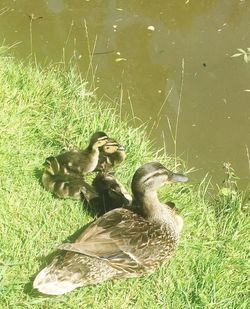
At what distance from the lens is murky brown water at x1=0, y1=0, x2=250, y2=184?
5.09 meters

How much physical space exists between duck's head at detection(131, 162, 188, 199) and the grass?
49cm

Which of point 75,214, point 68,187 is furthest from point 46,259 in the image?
point 68,187

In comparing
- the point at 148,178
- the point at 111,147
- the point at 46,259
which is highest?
the point at 148,178

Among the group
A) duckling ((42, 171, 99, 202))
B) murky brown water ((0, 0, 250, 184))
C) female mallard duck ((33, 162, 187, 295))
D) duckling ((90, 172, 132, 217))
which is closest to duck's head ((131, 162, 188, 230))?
female mallard duck ((33, 162, 187, 295))

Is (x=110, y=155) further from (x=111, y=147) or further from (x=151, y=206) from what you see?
(x=151, y=206)

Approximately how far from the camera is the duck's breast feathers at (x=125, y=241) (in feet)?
12.1

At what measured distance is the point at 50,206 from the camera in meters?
4.16

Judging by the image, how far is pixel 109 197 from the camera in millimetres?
4211

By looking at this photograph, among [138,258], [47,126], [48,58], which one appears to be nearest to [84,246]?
[138,258]

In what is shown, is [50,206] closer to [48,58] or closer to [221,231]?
[221,231]

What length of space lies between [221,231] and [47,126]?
158 centimetres

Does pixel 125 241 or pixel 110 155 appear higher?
pixel 110 155

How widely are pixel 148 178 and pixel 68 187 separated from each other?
609 millimetres

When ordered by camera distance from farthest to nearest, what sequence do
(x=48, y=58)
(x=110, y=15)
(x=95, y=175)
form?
(x=110, y=15) → (x=48, y=58) → (x=95, y=175)
